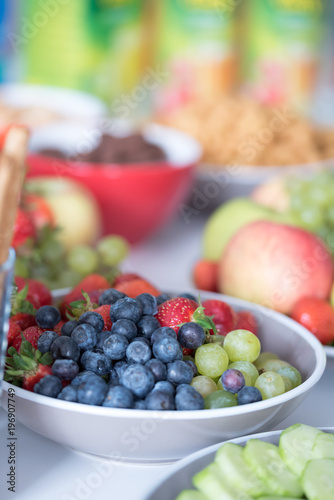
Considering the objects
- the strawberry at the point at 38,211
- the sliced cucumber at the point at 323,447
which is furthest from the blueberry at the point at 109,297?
the strawberry at the point at 38,211

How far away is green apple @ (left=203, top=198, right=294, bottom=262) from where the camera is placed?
1.02 meters

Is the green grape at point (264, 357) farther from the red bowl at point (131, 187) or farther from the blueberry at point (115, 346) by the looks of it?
the red bowl at point (131, 187)

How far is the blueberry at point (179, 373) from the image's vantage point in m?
0.52

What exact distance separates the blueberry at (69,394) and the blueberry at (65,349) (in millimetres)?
29

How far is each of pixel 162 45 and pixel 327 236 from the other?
1.50m

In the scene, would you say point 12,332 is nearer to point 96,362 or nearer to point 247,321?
point 96,362

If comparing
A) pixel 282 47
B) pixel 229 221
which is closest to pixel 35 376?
pixel 229 221

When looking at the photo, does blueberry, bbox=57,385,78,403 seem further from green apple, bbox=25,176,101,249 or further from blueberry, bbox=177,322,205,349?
green apple, bbox=25,176,101,249

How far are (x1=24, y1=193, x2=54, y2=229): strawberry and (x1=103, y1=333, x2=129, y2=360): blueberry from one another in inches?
16.8

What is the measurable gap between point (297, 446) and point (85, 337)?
20 cm

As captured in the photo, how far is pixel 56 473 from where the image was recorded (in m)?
0.56

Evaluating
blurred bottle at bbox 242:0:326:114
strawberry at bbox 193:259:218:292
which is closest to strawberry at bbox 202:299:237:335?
strawberry at bbox 193:259:218:292

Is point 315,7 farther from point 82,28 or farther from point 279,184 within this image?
point 279,184

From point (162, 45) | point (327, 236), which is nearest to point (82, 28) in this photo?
point (162, 45)
